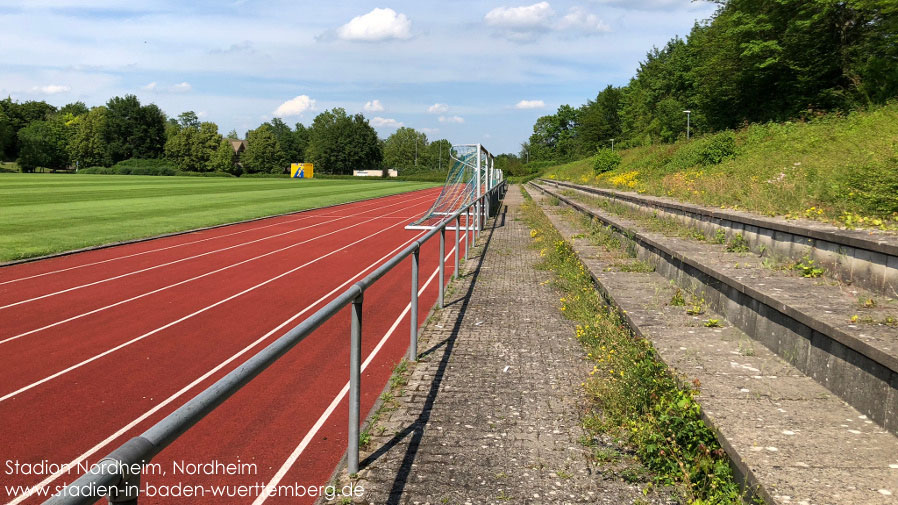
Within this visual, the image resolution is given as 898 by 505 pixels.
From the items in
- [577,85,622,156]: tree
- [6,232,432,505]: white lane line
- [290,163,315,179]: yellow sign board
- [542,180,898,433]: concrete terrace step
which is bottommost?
[6,232,432,505]: white lane line

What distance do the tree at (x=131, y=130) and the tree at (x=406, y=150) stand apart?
58682 millimetres

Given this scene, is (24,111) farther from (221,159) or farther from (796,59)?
(796,59)

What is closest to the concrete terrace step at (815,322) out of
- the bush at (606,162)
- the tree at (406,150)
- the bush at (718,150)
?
the bush at (718,150)

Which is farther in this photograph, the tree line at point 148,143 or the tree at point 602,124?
the tree at point 602,124

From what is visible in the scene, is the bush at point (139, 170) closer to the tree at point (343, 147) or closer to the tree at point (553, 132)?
the tree at point (343, 147)

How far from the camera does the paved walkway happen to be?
10.8 feet

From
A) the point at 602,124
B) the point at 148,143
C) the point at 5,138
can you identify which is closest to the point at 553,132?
the point at 602,124

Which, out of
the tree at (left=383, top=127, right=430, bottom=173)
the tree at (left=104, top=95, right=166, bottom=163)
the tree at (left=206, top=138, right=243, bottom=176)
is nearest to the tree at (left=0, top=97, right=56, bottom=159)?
the tree at (left=104, top=95, right=166, bottom=163)

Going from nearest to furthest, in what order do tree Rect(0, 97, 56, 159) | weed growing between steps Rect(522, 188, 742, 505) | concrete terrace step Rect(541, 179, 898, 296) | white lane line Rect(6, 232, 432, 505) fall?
1. weed growing between steps Rect(522, 188, 742, 505)
2. white lane line Rect(6, 232, 432, 505)
3. concrete terrace step Rect(541, 179, 898, 296)
4. tree Rect(0, 97, 56, 159)

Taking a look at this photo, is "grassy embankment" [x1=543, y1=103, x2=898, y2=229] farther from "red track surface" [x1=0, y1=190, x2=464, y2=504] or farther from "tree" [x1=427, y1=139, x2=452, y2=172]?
"tree" [x1=427, y1=139, x2=452, y2=172]

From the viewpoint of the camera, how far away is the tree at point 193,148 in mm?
96188

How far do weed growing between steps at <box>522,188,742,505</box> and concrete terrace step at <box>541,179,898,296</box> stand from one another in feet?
5.70

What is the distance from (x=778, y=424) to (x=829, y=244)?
2620 millimetres

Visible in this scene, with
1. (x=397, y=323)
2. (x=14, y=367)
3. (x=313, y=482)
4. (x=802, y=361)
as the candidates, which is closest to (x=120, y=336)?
(x=14, y=367)
